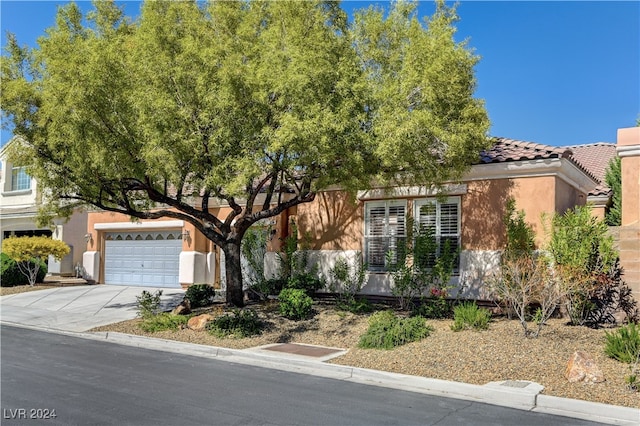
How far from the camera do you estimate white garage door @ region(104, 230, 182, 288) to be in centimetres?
2255

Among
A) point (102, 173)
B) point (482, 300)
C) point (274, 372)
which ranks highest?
point (102, 173)

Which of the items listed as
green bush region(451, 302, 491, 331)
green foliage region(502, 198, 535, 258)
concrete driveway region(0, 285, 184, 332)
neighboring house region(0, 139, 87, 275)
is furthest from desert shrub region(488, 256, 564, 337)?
neighboring house region(0, 139, 87, 275)

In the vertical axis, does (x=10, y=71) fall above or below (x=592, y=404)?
above

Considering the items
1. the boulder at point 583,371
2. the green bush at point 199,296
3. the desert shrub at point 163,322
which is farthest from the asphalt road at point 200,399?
the green bush at point 199,296

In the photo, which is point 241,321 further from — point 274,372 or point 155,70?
point 155,70

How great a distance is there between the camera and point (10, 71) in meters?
13.5

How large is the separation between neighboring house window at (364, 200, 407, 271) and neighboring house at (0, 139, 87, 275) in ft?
52.0

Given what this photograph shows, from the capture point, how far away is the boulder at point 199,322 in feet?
43.2

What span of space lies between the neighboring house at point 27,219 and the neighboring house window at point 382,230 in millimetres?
15865

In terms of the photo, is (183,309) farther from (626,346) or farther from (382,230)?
(626,346)

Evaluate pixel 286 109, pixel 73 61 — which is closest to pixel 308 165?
pixel 286 109

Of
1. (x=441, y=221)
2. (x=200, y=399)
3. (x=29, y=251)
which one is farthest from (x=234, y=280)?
(x=29, y=251)

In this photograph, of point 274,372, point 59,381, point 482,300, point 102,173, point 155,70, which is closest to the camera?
point 59,381

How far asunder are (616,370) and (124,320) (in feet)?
38.5
